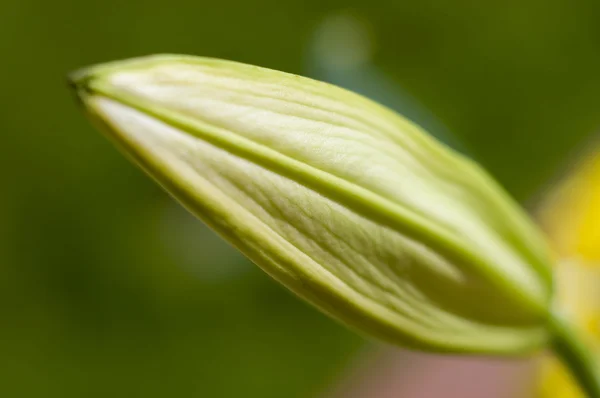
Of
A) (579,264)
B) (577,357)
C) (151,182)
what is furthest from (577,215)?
(151,182)

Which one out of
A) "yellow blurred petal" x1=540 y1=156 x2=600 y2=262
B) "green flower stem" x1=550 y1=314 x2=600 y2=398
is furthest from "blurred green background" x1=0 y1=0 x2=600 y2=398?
"green flower stem" x1=550 y1=314 x2=600 y2=398

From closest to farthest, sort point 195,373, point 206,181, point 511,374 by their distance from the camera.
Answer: point 206,181, point 511,374, point 195,373

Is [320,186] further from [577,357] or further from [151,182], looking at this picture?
[151,182]

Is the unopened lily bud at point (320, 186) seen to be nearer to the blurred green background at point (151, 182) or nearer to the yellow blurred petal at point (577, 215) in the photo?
the yellow blurred petal at point (577, 215)

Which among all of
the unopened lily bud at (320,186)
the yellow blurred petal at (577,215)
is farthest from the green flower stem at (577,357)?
the yellow blurred petal at (577,215)

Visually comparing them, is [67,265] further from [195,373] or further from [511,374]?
[511,374]

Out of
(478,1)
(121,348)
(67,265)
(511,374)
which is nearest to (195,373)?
(121,348)

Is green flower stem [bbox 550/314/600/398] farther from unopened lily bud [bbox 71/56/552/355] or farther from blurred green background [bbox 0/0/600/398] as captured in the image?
blurred green background [bbox 0/0/600/398]
